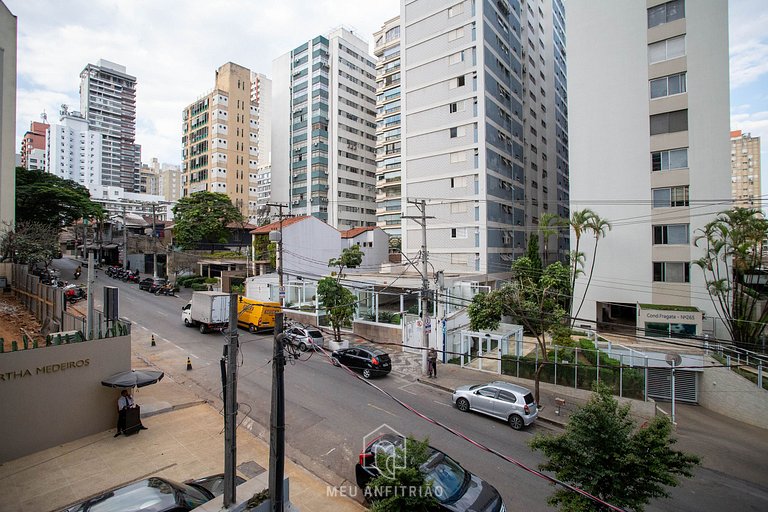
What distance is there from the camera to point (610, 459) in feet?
23.5

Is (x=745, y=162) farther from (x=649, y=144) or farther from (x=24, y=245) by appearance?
(x=24, y=245)

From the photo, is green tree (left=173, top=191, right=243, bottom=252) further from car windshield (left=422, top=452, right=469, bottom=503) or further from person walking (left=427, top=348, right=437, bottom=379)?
car windshield (left=422, top=452, right=469, bottom=503)

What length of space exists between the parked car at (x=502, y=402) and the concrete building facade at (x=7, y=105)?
1458 inches

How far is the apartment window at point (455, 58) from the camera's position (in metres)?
39.2

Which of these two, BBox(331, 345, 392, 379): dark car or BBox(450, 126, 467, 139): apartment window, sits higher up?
BBox(450, 126, 467, 139): apartment window

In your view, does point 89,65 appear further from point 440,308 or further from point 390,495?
point 390,495

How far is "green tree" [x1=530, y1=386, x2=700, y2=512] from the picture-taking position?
22.5 feet

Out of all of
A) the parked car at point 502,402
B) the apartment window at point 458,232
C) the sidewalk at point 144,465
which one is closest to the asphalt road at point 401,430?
the parked car at point 502,402

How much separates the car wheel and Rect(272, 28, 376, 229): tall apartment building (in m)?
51.9

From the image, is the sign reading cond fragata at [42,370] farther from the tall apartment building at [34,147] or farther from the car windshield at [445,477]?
the tall apartment building at [34,147]

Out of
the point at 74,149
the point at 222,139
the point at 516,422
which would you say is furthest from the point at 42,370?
the point at 74,149

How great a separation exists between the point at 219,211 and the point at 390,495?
50931 mm

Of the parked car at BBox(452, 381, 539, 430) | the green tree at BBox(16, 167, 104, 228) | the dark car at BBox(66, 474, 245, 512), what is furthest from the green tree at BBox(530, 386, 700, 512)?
the green tree at BBox(16, 167, 104, 228)

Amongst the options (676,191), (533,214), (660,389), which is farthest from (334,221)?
(660,389)
